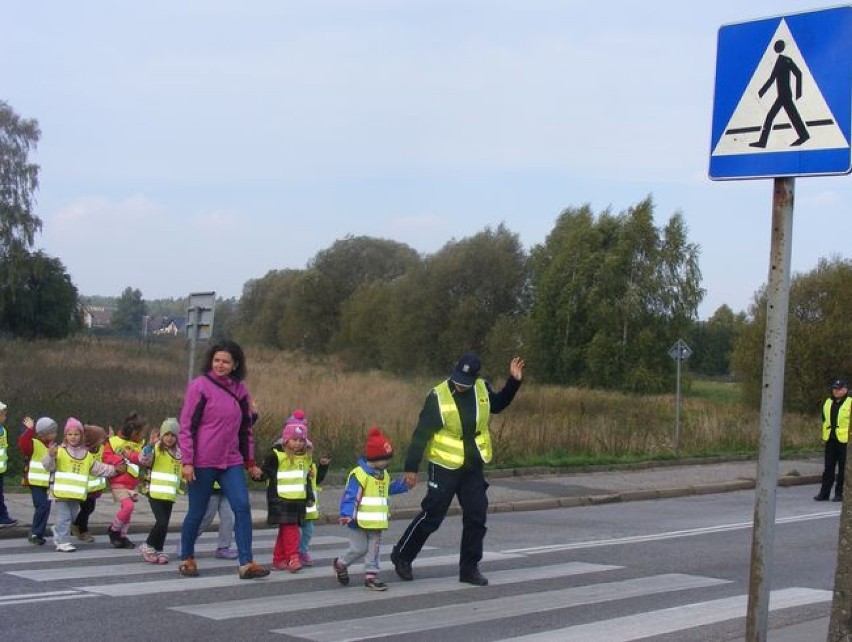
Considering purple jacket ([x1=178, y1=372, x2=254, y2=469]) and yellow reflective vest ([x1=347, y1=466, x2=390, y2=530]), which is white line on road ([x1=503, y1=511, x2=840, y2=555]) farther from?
purple jacket ([x1=178, y1=372, x2=254, y2=469])

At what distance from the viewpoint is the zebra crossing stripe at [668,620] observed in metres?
7.80

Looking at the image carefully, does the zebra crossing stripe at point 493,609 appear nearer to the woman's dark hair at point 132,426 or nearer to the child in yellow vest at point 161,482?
the child in yellow vest at point 161,482

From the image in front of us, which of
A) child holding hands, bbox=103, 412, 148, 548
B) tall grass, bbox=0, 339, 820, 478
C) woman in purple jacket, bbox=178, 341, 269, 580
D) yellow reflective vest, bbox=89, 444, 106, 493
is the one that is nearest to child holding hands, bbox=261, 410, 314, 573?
woman in purple jacket, bbox=178, 341, 269, 580

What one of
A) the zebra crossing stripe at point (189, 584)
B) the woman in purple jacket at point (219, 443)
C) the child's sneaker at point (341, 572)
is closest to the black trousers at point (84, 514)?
the zebra crossing stripe at point (189, 584)

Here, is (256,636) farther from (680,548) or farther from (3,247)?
(3,247)

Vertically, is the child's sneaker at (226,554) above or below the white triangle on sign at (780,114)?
below

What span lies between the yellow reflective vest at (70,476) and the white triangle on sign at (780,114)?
7.69 meters

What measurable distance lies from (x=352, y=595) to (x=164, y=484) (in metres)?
2.42

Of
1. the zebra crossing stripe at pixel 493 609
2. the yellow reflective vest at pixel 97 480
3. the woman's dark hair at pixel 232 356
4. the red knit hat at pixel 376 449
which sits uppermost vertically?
the woman's dark hair at pixel 232 356

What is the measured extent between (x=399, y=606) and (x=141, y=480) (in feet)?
13.3

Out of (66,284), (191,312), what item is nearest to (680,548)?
(191,312)

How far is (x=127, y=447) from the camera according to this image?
1127cm

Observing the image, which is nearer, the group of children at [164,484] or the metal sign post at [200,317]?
the group of children at [164,484]

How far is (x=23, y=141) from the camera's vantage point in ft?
203
